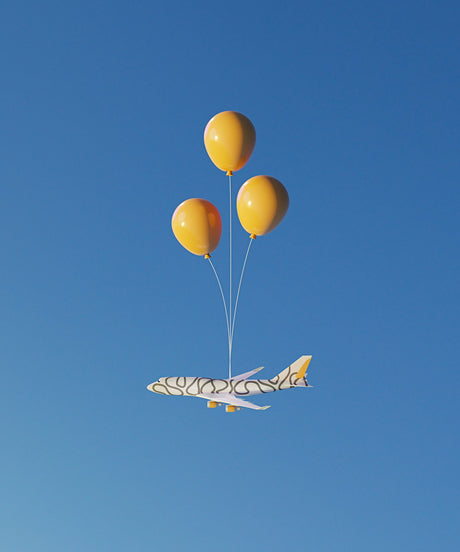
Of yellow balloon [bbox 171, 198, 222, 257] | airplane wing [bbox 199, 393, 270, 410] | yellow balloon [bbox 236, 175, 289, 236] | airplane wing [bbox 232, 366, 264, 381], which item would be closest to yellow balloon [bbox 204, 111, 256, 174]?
yellow balloon [bbox 236, 175, 289, 236]

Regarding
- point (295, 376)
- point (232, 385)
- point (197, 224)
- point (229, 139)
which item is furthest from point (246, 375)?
point (229, 139)

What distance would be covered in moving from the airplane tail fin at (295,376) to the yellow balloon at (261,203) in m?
1.29

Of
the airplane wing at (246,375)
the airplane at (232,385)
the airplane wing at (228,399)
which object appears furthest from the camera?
the airplane wing at (246,375)

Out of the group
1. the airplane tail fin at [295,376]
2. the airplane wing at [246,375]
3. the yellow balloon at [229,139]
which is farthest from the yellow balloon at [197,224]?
the airplane tail fin at [295,376]

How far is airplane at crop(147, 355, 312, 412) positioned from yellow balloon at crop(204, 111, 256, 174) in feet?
6.57

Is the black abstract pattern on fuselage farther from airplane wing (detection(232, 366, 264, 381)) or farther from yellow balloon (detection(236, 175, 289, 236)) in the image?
yellow balloon (detection(236, 175, 289, 236))

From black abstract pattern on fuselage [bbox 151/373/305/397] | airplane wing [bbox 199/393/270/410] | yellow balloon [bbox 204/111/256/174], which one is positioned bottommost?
airplane wing [bbox 199/393/270/410]

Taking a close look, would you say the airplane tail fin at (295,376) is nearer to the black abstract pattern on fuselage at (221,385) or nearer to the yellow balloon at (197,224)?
the black abstract pattern on fuselage at (221,385)

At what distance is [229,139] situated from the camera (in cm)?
734

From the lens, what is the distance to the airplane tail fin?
24.5 ft

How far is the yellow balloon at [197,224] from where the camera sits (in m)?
7.33

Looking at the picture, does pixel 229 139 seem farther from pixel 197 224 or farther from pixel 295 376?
pixel 295 376

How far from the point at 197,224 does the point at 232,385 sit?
5.03ft

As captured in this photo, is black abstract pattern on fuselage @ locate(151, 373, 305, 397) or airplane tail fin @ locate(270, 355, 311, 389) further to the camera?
airplane tail fin @ locate(270, 355, 311, 389)
